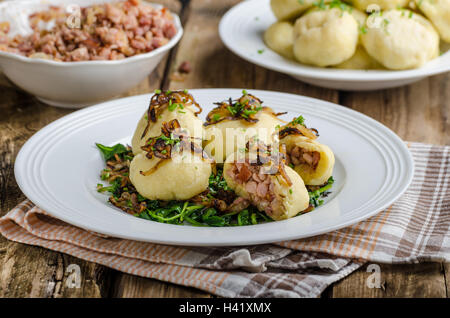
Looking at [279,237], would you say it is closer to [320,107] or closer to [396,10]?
[320,107]

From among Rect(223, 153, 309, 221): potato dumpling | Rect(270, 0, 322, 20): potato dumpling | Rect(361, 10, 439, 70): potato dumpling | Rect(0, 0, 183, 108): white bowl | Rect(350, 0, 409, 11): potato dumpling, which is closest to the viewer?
Rect(223, 153, 309, 221): potato dumpling

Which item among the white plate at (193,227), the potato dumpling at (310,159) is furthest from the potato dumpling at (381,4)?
the potato dumpling at (310,159)

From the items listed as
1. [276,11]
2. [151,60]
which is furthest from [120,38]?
[276,11]

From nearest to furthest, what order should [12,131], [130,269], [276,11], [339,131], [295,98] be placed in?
[130,269], [339,131], [295,98], [12,131], [276,11]

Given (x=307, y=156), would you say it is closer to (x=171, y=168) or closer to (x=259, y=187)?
(x=259, y=187)

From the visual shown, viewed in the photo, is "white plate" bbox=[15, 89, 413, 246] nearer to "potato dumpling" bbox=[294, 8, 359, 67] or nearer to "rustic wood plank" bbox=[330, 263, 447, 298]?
"rustic wood plank" bbox=[330, 263, 447, 298]

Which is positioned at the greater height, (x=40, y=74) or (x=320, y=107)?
(x=320, y=107)

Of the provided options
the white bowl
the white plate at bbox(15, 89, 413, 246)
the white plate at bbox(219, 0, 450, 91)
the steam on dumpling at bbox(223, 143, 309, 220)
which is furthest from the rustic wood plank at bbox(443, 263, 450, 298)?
the white bowl
